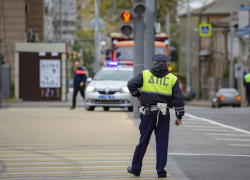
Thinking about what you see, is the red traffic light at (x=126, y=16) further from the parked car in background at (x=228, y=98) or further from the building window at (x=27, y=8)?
the parked car in background at (x=228, y=98)

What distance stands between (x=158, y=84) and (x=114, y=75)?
1409cm

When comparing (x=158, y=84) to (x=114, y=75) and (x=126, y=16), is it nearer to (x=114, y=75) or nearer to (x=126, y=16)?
(x=126, y=16)

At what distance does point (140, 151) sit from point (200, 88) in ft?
223

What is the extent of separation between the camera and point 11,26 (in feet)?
123

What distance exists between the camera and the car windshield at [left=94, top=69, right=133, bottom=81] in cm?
2245

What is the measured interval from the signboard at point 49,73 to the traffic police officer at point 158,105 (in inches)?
953

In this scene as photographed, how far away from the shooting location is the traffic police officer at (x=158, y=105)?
338 inches

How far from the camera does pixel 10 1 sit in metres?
37.3

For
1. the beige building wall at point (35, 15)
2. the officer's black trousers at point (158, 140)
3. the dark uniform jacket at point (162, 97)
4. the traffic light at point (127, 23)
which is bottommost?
the officer's black trousers at point (158, 140)

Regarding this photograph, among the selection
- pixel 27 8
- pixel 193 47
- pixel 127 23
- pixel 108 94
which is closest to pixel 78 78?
pixel 108 94

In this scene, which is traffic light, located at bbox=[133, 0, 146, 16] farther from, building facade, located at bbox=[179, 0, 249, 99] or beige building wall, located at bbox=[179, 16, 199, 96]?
beige building wall, located at bbox=[179, 16, 199, 96]

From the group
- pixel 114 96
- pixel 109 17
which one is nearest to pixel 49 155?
pixel 114 96

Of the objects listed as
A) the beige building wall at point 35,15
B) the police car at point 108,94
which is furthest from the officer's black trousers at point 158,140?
the beige building wall at point 35,15

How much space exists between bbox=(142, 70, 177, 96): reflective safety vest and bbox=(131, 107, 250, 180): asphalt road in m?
1.15
